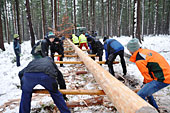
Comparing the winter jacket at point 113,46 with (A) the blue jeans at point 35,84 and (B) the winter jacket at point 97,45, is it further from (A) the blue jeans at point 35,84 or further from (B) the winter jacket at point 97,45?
(A) the blue jeans at point 35,84

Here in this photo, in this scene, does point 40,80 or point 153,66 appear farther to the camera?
point 153,66

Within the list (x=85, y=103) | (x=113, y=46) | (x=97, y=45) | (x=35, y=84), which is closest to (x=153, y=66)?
(x=85, y=103)

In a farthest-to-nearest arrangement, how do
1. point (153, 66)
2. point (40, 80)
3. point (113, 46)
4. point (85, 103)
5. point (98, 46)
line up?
point (98, 46)
point (113, 46)
point (85, 103)
point (153, 66)
point (40, 80)

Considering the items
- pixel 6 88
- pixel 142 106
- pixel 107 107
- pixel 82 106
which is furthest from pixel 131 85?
pixel 6 88

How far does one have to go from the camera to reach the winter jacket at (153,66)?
2295 mm

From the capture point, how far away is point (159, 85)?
2.35 metres

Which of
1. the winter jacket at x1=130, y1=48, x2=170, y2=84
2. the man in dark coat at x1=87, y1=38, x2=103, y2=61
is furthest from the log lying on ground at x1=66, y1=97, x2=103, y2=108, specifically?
the man in dark coat at x1=87, y1=38, x2=103, y2=61

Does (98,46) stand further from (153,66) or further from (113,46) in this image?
(153,66)

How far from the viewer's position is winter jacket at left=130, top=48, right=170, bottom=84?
90.4 inches

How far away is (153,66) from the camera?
2.33 metres

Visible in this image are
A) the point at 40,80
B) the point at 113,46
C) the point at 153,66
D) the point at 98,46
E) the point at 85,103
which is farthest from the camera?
the point at 98,46

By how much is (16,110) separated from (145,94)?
2.73 meters

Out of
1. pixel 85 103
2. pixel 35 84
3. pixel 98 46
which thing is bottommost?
pixel 85 103

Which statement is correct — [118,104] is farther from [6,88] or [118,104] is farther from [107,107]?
[6,88]
